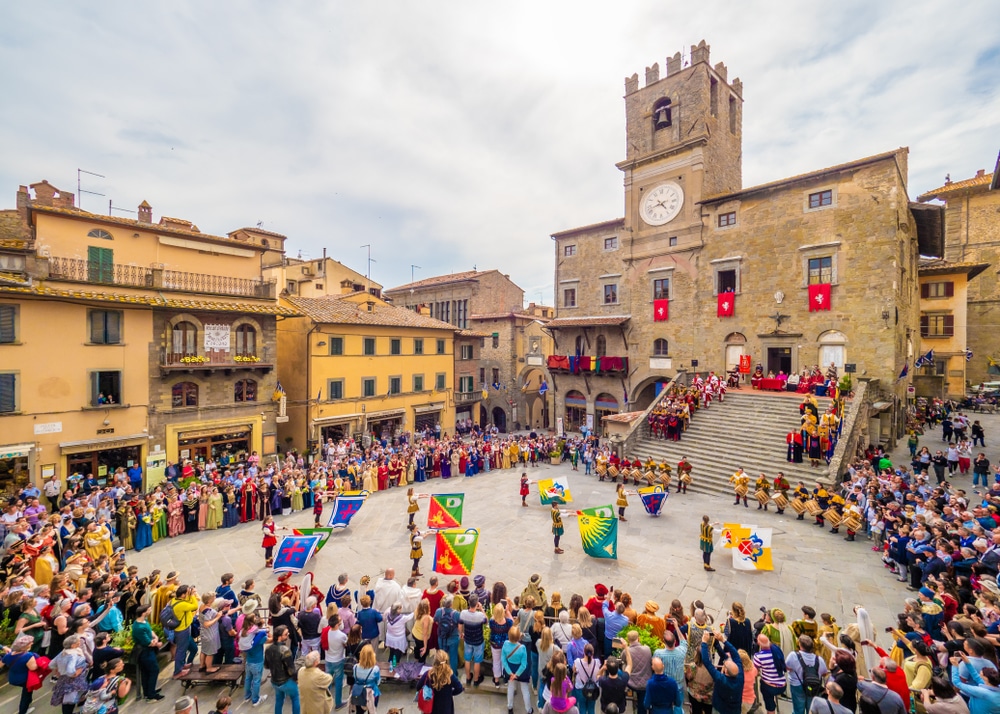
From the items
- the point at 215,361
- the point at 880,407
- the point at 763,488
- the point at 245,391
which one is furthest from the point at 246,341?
the point at 880,407

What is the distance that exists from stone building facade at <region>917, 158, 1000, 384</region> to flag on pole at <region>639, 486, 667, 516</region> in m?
41.7

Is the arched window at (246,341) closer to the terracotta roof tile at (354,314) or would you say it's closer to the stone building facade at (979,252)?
the terracotta roof tile at (354,314)

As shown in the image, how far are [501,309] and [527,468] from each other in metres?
24.2

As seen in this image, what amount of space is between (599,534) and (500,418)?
99.6ft

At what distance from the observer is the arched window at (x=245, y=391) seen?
78.0 ft

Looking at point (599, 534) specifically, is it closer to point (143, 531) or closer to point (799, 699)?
point (799, 699)

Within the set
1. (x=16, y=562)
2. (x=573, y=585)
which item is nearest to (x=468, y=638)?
(x=573, y=585)

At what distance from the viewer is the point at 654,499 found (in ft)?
54.2

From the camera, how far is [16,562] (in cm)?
1058

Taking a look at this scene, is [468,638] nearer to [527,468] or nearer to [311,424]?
[527,468]

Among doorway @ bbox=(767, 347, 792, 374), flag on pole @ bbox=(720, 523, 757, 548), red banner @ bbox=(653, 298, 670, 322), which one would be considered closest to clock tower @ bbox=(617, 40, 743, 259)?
red banner @ bbox=(653, 298, 670, 322)

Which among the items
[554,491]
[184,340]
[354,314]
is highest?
[354,314]

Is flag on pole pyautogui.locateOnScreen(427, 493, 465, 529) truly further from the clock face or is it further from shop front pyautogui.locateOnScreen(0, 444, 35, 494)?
the clock face

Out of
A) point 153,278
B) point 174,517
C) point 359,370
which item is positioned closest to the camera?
point 174,517
